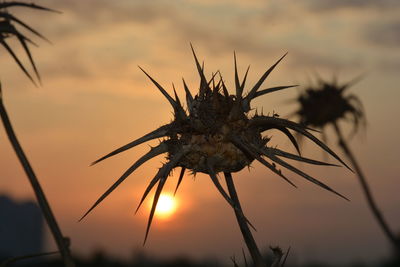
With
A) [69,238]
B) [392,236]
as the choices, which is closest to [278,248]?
[69,238]

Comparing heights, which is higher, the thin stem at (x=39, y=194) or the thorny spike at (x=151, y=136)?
the thorny spike at (x=151, y=136)

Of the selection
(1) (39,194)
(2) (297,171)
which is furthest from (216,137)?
(1) (39,194)

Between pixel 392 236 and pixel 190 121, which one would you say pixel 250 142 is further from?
pixel 392 236

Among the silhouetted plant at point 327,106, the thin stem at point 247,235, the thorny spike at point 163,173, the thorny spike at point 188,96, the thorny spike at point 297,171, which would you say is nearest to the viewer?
the thorny spike at point 297,171

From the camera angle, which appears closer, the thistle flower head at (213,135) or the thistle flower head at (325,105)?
the thistle flower head at (213,135)

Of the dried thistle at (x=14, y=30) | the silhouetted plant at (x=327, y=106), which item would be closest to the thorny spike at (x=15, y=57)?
the dried thistle at (x=14, y=30)

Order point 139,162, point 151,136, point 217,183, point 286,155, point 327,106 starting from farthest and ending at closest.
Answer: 1. point 327,106
2. point 151,136
3. point 139,162
4. point 286,155
5. point 217,183

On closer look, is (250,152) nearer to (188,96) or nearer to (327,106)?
(188,96)

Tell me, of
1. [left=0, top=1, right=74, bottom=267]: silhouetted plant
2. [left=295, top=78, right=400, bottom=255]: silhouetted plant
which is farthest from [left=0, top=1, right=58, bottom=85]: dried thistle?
[left=295, top=78, right=400, bottom=255]: silhouetted plant

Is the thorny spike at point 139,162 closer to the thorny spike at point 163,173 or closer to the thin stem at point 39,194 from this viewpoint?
the thorny spike at point 163,173
